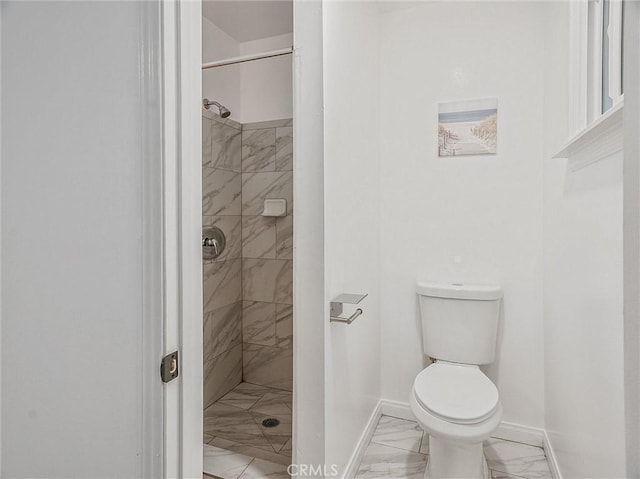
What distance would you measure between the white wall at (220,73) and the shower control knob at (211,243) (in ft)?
2.78

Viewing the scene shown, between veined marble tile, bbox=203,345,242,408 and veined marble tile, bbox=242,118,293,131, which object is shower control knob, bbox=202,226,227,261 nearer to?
veined marble tile, bbox=203,345,242,408

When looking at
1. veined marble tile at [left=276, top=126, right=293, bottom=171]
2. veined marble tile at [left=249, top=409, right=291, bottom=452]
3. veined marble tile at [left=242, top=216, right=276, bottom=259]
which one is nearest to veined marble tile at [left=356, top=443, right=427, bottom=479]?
veined marble tile at [left=249, top=409, right=291, bottom=452]

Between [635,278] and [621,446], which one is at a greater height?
[635,278]

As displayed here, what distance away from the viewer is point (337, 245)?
156 centimetres

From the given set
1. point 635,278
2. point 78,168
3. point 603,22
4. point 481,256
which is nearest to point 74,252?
point 78,168

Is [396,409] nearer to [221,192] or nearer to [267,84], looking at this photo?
[221,192]

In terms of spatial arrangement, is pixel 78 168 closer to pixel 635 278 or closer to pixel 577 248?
pixel 635 278

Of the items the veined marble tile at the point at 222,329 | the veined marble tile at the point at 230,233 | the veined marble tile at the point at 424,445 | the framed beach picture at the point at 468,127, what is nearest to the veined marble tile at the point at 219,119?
the veined marble tile at the point at 230,233

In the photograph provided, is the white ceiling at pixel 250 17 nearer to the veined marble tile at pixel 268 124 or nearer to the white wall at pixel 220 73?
the white wall at pixel 220 73

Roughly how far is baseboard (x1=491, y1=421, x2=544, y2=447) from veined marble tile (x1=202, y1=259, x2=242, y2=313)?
1.78 meters

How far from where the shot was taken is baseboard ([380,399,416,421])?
2.26m

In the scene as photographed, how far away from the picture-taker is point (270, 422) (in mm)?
2268

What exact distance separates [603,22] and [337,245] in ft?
3.87

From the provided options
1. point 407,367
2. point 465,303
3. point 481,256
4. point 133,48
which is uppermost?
point 133,48
